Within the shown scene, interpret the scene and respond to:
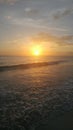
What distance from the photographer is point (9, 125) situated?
309 inches

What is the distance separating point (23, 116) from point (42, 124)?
51.0 inches

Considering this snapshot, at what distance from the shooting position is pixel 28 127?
7.68 metres

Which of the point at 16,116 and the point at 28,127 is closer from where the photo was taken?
the point at 28,127

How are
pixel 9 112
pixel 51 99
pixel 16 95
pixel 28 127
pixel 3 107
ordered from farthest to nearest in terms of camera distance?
pixel 16 95 → pixel 51 99 → pixel 3 107 → pixel 9 112 → pixel 28 127

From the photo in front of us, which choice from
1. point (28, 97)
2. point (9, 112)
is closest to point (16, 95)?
point (28, 97)

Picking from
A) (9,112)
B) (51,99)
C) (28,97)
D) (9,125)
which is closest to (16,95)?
(28,97)

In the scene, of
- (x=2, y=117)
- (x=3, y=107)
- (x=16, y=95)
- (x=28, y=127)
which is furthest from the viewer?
(x=16, y=95)

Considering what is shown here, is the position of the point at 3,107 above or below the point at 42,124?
above

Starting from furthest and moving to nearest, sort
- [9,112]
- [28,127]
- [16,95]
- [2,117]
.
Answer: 1. [16,95]
2. [9,112]
3. [2,117]
4. [28,127]

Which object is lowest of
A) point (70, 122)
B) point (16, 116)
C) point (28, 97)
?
point (70, 122)

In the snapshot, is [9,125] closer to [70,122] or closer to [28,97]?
[70,122]

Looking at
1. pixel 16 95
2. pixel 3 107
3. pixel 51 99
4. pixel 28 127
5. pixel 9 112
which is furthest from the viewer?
pixel 16 95

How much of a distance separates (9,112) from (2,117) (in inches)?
29.8

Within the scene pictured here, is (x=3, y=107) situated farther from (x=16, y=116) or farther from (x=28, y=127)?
(x=28, y=127)
